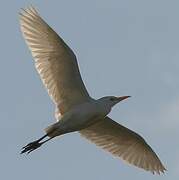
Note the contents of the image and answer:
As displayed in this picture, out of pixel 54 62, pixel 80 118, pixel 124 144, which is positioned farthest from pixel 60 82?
pixel 124 144

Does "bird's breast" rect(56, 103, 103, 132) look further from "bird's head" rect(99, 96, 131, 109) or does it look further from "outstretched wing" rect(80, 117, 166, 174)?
"outstretched wing" rect(80, 117, 166, 174)

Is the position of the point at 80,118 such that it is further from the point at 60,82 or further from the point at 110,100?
the point at 60,82

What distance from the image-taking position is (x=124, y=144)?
74.9ft

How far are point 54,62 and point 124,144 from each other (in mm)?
3118

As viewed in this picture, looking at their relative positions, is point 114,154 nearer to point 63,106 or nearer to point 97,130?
point 97,130

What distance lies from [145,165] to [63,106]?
2864mm

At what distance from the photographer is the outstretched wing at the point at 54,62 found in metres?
20.8

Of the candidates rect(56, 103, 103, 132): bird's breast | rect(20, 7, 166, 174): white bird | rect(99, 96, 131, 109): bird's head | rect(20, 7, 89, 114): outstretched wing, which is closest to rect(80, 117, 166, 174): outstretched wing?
rect(20, 7, 166, 174): white bird

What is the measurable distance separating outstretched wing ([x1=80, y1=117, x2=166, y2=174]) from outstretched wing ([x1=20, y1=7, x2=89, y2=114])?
4.90ft

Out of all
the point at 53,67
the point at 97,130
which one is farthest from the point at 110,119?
the point at 53,67

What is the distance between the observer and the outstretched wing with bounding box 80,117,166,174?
22.6m

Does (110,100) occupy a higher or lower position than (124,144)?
higher

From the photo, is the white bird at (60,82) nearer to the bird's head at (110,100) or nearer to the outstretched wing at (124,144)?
the bird's head at (110,100)

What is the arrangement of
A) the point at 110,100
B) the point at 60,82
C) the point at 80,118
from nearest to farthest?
1. the point at 80,118
2. the point at 110,100
3. the point at 60,82
